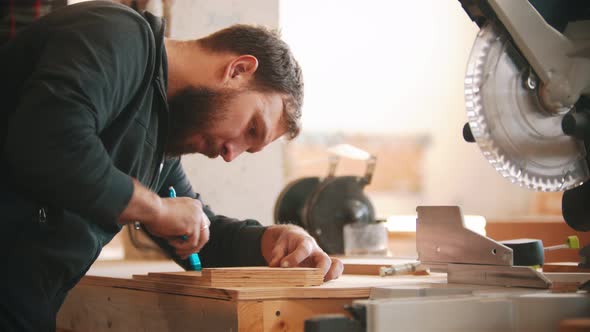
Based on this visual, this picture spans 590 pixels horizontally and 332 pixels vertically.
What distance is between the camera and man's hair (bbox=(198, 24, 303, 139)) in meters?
1.47

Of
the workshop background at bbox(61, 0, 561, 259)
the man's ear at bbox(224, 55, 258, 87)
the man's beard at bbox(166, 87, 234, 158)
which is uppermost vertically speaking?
the man's ear at bbox(224, 55, 258, 87)

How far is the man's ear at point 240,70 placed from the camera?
4.70 ft

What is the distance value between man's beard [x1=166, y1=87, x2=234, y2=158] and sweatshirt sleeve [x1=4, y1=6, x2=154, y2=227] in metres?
0.28

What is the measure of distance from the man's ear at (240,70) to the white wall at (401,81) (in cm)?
269

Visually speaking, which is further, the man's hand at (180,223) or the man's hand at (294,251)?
the man's hand at (294,251)

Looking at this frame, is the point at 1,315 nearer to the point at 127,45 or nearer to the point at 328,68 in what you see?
the point at 127,45

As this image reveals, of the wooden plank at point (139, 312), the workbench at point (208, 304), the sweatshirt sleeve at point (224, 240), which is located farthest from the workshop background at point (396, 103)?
the workbench at point (208, 304)

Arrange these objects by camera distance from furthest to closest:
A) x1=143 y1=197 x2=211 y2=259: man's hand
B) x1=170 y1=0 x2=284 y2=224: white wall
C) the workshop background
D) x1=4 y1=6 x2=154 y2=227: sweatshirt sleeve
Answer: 1. the workshop background
2. x1=170 y1=0 x2=284 y2=224: white wall
3. x1=143 y1=197 x2=211 y2=259: man's hand
4. x1=4 y1=6 x2=154 y2=227: sweatshirt sleeve

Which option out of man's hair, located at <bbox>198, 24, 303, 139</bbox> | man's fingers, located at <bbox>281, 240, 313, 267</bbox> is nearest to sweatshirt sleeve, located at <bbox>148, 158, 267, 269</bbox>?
man's fingers, located at <bbox>281, 240, 313, 267</bbox>

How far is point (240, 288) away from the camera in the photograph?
1.15m

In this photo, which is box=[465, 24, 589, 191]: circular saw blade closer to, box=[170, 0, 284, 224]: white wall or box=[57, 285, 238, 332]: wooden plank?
box=[57, 285, 238, 332]: wooden plank

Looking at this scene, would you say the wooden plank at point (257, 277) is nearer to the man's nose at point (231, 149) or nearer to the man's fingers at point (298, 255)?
the man's fingers at point (298, 255)

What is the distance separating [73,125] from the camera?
1.04 meters

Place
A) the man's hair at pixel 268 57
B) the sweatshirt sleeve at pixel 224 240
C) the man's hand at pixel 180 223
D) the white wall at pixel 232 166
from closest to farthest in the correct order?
the man's hand at pixel 180 223 < the man's hair at pixel 268 57 < the sweatshirt sleeve at pixel 224 240 < the white wall at pixel 232 166
